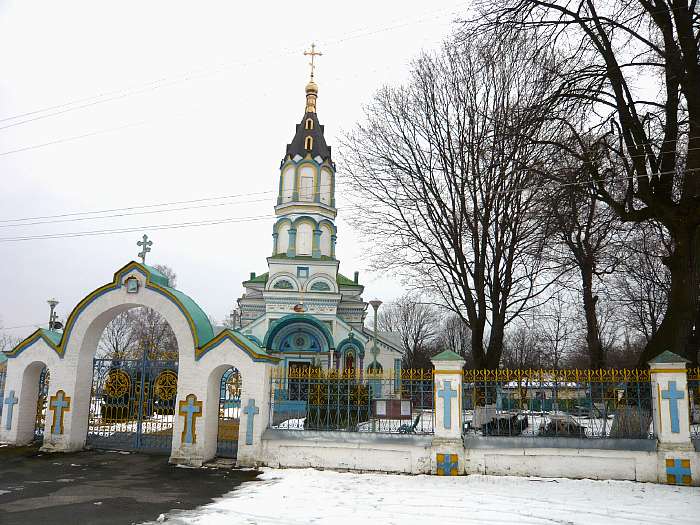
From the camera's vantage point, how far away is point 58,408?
Answer: 12.9m

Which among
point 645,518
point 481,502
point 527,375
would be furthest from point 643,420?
point 481,502

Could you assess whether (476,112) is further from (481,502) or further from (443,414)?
(481,502)

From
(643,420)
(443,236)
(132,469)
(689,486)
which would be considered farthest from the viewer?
(443,236)

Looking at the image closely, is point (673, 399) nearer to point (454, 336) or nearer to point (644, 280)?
point (644, 280)

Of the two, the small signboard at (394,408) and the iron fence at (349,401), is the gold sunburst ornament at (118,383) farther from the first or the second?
the small signboard at (394,408)

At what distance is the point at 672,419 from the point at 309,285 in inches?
885

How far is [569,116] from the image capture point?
40.2ft

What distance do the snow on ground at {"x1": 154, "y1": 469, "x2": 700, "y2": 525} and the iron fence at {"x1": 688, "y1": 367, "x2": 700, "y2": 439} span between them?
46.3 inches

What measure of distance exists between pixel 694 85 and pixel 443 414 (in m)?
7.98

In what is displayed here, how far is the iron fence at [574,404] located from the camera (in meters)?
10.4

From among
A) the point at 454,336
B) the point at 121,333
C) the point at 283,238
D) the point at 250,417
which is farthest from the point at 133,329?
the point at 250,417

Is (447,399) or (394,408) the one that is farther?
(394,408)

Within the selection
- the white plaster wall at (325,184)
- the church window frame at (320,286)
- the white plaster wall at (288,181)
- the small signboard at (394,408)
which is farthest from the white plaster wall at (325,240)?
the small signboard at (394,408)

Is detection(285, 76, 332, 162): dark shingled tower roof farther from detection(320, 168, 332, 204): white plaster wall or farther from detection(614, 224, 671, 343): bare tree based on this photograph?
detection(614, 224, 671, 343): bare tree
